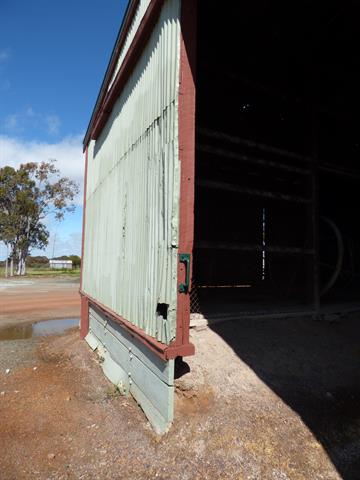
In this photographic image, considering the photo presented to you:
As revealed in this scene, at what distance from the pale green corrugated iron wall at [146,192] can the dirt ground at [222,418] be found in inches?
43.4

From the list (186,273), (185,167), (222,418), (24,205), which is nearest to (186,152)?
(185,167)

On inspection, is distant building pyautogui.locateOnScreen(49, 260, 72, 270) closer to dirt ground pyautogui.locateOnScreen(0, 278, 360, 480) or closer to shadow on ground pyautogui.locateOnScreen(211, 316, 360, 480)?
dirt ground pyautogui.locateOnScreen(0, 278, 360, 480)

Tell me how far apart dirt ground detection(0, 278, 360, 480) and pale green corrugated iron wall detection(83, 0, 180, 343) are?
1.10m

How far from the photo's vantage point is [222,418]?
417cm

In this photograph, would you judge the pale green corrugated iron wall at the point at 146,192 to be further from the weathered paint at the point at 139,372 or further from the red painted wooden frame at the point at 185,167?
the weathered paint at the point at 139,372

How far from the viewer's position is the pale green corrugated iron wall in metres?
4.58

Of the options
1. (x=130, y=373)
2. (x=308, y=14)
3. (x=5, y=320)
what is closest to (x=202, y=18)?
(x=308, y=14)

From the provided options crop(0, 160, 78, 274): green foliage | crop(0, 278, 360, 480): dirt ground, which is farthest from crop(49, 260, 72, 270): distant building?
crop(0, 278, 360, 480): dirt ground

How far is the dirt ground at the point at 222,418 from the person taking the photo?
3.68 meters

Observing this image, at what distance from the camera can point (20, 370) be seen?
7.49 metres

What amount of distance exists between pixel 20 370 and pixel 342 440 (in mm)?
6175

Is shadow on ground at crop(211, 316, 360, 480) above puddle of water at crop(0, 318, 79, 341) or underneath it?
above

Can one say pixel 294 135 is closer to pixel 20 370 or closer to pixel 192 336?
pixel 192 336

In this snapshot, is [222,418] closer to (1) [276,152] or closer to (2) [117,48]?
(1) [276,152]
